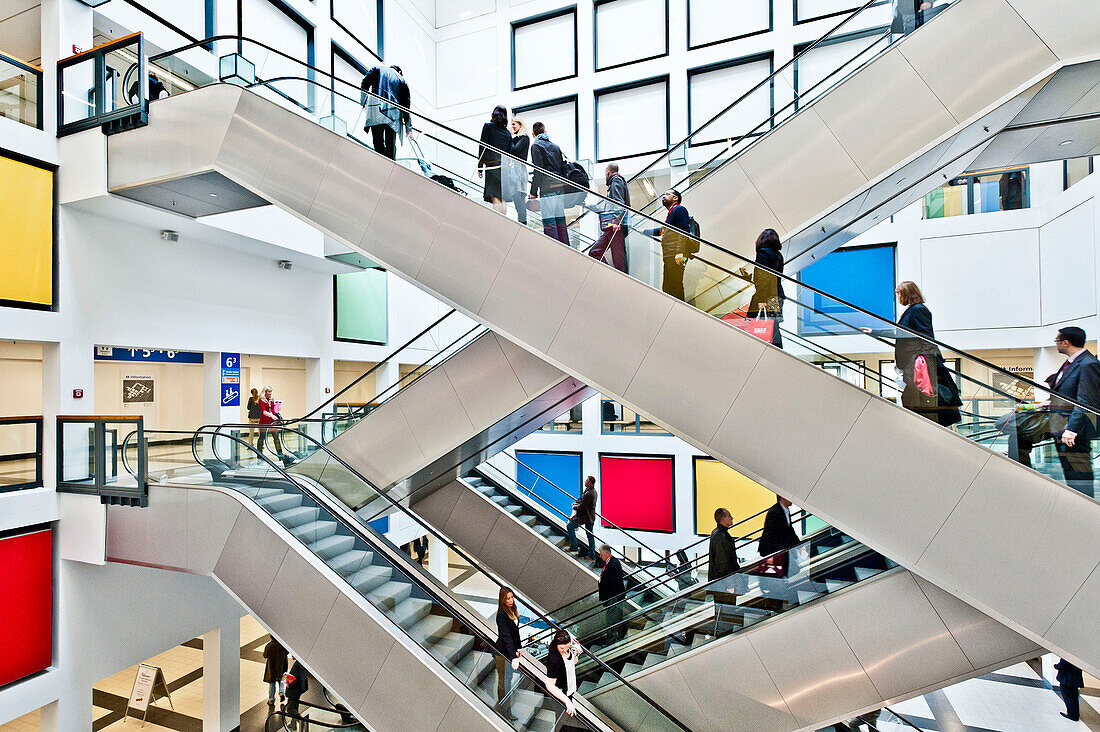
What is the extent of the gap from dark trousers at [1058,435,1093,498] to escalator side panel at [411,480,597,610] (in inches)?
310

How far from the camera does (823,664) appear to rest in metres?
6.22

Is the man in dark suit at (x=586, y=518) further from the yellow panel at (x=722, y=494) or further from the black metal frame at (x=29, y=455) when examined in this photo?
the black metal frame at (x=29, y=455)

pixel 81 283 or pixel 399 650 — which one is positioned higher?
pixel 81 283

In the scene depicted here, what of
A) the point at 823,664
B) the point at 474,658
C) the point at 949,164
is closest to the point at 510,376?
the point at 474,658

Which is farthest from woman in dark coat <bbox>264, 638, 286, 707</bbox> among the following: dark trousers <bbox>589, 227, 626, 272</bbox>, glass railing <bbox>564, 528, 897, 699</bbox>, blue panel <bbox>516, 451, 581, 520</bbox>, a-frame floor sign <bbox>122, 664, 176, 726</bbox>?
dark trousers <bbox>589, 227, 626, 272</bbox>

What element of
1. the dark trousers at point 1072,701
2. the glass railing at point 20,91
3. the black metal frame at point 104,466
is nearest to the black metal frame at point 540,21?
the glass railing at point 20,91

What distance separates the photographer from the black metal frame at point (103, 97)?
8633 millimetres

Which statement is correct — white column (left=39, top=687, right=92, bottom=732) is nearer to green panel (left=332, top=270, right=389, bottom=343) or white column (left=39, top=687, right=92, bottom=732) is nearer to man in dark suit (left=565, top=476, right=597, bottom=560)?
man in dark suit (left=565, top=476, right=597, bottom=560)

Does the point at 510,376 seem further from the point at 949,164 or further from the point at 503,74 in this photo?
the point at 503,74

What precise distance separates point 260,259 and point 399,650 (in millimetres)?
9183

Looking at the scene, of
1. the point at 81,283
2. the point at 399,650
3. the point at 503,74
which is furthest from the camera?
the point at 503,74

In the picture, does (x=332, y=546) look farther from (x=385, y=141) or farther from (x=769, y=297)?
(x=769, y=297)

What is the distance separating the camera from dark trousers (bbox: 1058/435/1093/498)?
492 cm

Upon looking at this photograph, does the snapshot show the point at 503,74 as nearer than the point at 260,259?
No
